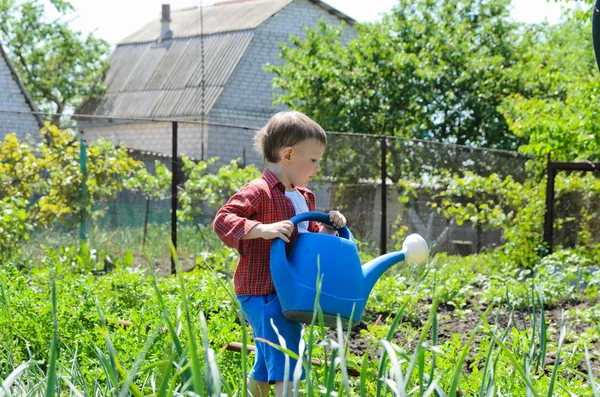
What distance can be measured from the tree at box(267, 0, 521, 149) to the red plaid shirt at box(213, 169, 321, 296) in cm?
1454

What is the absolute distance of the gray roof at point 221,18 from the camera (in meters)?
27.1

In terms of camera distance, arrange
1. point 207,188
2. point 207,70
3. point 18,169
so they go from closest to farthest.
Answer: point 18,169 → point 207,188 → point 207,70

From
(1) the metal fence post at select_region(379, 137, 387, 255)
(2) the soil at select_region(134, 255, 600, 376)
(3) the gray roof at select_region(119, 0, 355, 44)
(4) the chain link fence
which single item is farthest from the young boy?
(3) the gray roof at select_region(119, 0, 355, 44)

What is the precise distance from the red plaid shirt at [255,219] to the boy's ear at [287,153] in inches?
3.3

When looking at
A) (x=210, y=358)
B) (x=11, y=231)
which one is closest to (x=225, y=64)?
(x=11, y=231)

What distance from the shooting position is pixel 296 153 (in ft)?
9.42

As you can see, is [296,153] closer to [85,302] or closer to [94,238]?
[85,302]

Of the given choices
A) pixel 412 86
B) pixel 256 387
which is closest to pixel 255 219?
pixel 256 387

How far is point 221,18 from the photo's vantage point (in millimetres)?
29312

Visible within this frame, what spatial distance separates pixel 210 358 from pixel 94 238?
715cm

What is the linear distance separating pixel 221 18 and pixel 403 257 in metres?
27.6

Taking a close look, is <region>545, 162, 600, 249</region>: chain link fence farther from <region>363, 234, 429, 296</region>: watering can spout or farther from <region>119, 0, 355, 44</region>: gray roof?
<region>119, 0, 355, 44</region>: gray roof

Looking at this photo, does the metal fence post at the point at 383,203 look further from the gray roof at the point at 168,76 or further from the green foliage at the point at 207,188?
the gray roof at the point at 168,76

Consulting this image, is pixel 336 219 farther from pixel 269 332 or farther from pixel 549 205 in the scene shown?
pixel 549 205
